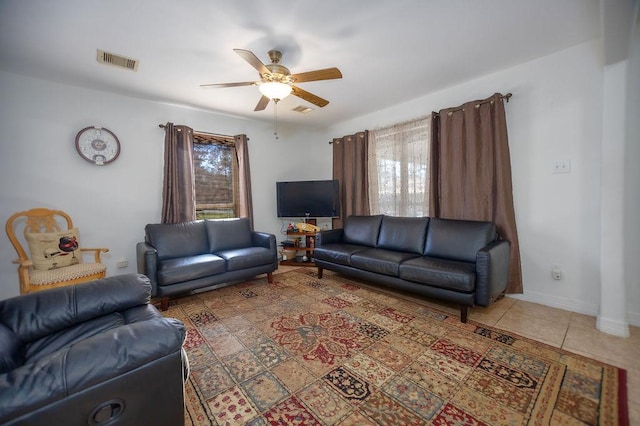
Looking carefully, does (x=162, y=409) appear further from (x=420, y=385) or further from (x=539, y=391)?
(x=539, y=391)

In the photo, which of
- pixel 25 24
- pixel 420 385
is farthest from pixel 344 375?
pixel 25 24

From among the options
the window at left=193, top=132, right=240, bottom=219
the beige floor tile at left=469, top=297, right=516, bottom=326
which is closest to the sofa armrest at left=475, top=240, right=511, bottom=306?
the beige floor tile at left=469, top=297, right=516, bottom=326

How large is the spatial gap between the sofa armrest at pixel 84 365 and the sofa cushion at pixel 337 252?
2.41 metres

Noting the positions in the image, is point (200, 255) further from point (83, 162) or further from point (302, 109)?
point (302, 109)

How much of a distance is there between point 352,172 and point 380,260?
1.95 metres

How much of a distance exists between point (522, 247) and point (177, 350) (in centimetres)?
325

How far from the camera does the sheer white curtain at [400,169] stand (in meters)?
3.50

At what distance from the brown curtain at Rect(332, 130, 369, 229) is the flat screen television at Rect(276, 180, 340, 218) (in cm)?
24

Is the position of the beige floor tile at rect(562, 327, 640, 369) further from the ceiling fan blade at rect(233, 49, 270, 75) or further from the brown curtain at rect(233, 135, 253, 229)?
the brown curtain at rect(233, 135, 253, 229)

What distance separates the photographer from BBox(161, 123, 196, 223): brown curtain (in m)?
3.42

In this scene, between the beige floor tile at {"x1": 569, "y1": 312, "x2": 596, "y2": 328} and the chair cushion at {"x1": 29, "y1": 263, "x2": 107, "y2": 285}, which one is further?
the chair cushion at {"x1": 29, "y1": 263, "x2": 107, "y2": 285}

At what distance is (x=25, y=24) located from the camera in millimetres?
1922

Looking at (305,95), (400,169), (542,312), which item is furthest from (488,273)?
(305,95)

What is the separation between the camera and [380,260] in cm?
285
